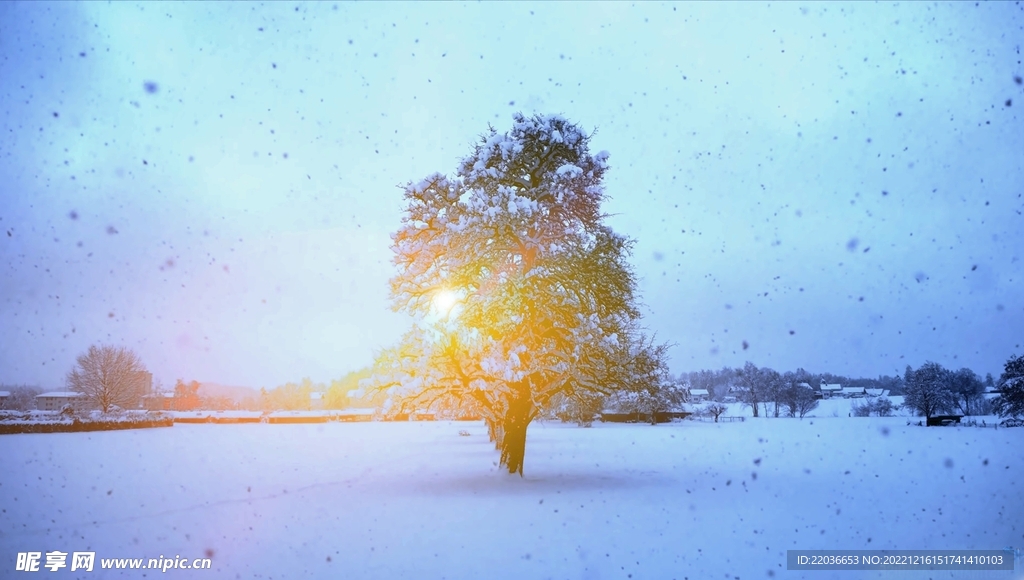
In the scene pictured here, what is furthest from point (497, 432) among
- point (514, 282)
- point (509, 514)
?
point (509, 514)

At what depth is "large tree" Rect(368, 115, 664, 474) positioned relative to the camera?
15281 mm

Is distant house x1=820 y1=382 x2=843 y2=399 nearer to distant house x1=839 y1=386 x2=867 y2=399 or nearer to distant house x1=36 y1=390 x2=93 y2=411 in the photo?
distant house x1=839 y1=386 x2=867 y2=399

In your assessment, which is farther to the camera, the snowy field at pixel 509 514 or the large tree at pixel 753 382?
the large tree at pixel 753 382

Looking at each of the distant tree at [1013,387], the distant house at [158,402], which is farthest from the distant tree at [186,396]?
the distant tree at [1013,387]

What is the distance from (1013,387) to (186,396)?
355ft

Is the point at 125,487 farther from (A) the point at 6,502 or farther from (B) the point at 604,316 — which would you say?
(B) the point at 604,316

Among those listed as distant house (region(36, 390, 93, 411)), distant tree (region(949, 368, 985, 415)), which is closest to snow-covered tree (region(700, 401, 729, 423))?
distant tree (region(949, 368, 985, 415))

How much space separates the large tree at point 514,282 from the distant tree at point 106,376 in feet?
176

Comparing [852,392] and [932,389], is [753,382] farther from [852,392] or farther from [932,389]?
[852,392]

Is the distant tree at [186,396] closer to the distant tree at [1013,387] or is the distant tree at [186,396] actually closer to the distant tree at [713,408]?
the distant tree at [713,408]

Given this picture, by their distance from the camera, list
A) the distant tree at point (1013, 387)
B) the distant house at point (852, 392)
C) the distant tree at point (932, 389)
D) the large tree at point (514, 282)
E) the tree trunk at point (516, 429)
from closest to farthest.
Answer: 1. the large tree at point (514, 282)
2. the tree trunk at point (516, 429)
3. the distant tree at point (1013, 387)
4. the distant tree at point (932, 389)
5. the distant house at point (852, 392)

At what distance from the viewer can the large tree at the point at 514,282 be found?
1528cm

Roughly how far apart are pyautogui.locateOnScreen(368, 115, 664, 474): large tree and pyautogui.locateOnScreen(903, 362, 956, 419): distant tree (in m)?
52.6

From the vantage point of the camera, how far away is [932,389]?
181 ft
